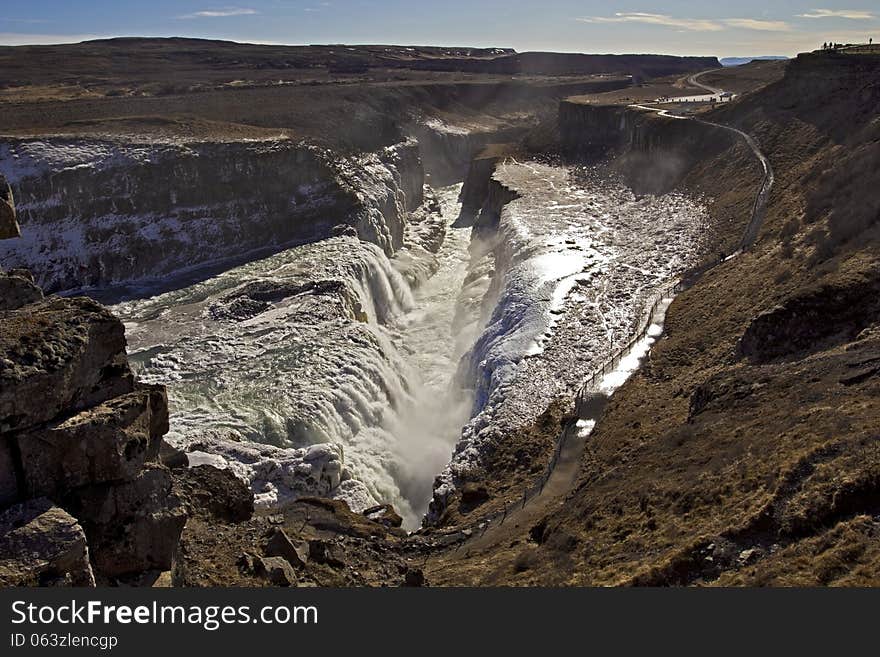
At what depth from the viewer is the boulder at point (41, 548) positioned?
8.51 meters

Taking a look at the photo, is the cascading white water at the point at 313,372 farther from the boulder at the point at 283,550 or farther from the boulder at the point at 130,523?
the boulder at the point at 130,523

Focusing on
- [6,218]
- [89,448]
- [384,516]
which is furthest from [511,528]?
[6,218]

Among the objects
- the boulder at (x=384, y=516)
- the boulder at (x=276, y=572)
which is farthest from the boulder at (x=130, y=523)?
the boulder at (x=384, y=516)

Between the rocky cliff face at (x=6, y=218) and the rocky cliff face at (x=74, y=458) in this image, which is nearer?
the rocky cliff face at (x=74, y=458)

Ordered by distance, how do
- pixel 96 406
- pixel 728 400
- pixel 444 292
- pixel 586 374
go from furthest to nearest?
Answer: 1. pixel 444 292
2. pixel 586 374
3. pixel 728 400
4. pixel 96 406

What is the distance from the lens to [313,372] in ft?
89.5

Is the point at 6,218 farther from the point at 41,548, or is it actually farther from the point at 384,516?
the point at 384,516

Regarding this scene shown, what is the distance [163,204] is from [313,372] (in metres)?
16.9

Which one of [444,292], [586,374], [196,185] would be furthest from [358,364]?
[196,185]

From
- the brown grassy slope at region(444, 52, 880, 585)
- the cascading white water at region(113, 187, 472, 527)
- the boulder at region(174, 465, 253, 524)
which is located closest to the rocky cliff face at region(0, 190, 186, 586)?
the boulder at region(174, 465, 253, 524)

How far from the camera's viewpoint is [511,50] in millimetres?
192625

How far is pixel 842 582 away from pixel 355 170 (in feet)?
141

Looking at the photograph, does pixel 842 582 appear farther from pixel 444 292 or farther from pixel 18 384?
pixel 444 292

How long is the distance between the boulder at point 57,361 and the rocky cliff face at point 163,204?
2686 centimetres
